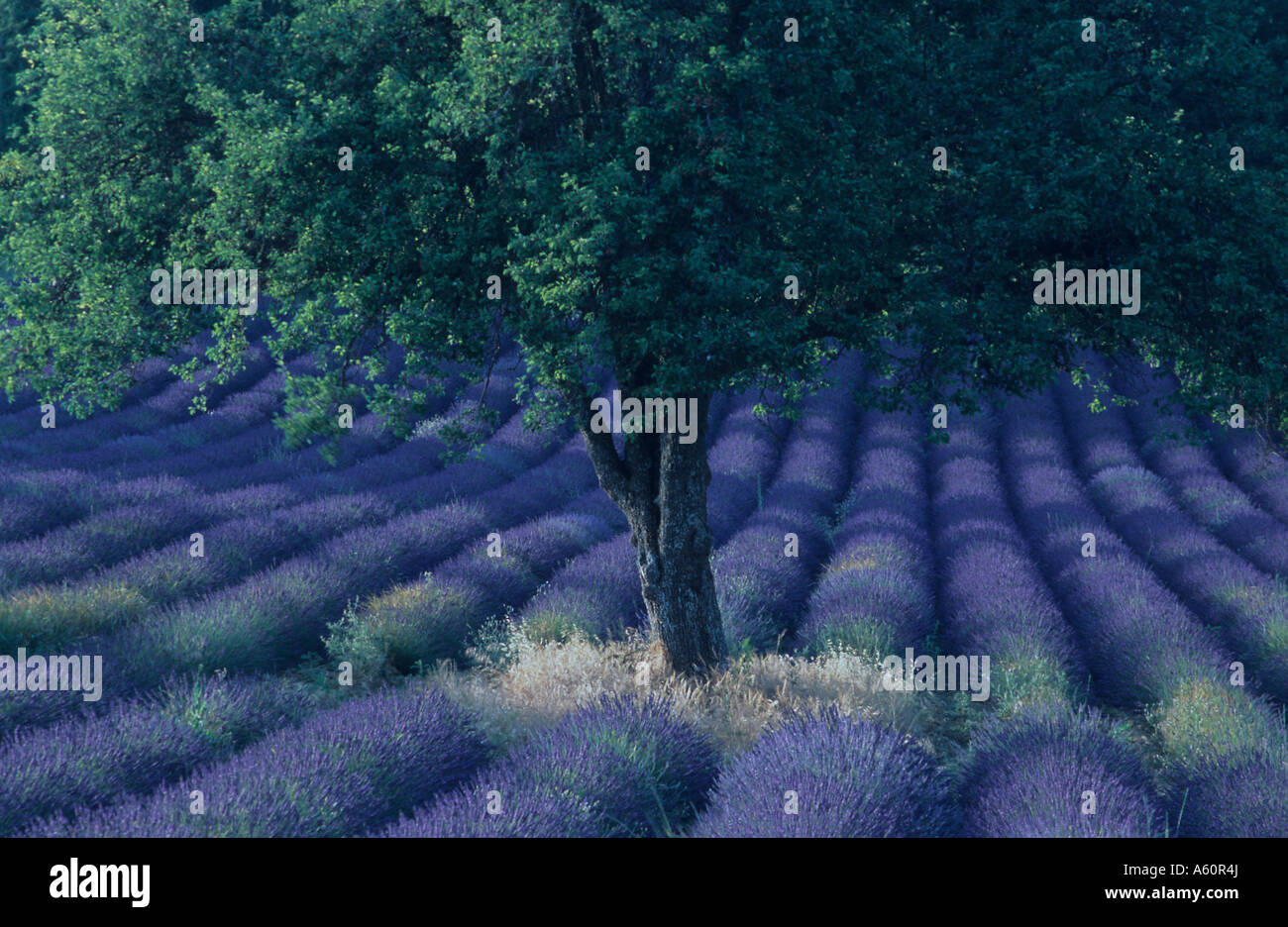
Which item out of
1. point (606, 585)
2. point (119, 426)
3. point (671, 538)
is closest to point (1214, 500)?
point (606, 585)

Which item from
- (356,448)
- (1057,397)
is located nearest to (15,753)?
(356,448)

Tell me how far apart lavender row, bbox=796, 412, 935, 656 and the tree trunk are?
48.3 inches

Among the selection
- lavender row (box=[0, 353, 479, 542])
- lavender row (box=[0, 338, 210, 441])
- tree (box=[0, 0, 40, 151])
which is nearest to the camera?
lavender row (box=[0, 353, 479, 542])

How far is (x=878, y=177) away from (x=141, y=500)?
8.27 m

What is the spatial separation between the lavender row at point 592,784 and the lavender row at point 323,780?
203mm

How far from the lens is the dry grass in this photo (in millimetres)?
6094

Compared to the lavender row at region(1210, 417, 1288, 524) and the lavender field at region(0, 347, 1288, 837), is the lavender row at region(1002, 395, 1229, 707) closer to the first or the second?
the lavender field at region(0, 347, 1288, 837)

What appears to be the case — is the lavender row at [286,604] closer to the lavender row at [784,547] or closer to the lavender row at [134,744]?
the lavender row at [134,744]

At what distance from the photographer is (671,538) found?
6605 millimetres

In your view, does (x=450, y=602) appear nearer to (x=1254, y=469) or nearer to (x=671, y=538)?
(x=671, y=538)

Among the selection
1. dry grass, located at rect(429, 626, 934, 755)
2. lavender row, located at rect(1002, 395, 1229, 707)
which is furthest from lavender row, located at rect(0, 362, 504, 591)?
lavender row, located at rect(1002, 395, 1229, 707)

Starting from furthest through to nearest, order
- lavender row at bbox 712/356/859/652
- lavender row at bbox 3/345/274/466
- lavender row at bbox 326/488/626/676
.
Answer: lavender row at bbox 3/345/274/466
lavender row at bbox 712/356/859/652
lavender row at bbox 326/488/626/676

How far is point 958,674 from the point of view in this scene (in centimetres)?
743

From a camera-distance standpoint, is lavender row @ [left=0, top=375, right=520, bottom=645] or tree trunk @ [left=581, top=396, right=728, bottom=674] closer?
tree trunk @ [left=581, top=396, right=728, bottom=674]
